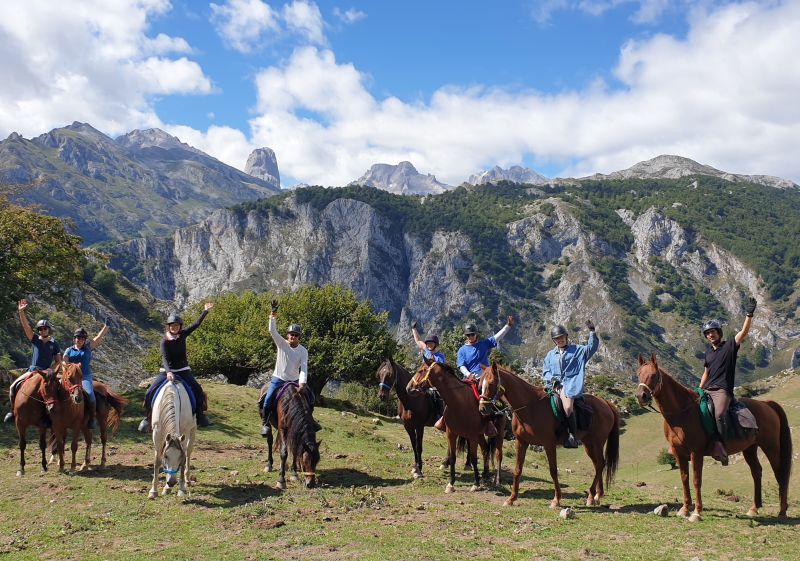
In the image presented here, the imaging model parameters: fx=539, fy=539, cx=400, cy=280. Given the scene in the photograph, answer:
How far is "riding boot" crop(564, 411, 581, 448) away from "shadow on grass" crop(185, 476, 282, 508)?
20.9 ft

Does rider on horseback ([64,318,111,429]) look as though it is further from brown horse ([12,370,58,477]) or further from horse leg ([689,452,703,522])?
horse leg ([689,452,703,522])

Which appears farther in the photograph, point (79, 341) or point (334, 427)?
point (334, 427)

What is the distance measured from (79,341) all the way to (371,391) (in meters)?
28.9

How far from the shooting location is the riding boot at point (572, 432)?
35.9 feet

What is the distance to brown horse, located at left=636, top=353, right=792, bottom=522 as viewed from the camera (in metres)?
10.2

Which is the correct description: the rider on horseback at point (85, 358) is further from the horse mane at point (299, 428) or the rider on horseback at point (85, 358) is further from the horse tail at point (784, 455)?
the horse tail at point (784, 455)

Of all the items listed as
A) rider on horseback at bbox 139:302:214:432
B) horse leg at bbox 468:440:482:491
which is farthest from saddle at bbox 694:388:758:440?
rider on horseback at bbox 139:302:214:432

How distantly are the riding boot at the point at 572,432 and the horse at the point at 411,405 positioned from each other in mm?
4305

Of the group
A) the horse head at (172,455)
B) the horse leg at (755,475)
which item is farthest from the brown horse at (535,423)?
the horse head at (172,455)

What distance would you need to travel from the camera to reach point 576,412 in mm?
11141

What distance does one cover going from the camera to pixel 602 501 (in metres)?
12.0

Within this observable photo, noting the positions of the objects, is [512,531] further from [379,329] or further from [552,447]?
[379,329]

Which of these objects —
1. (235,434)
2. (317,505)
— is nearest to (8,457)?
(235,434)

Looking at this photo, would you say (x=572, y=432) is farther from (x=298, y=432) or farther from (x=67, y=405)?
(x=67, y=405)
